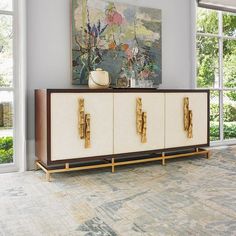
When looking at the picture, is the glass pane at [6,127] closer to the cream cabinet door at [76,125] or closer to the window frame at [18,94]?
the window frame at [18,94]

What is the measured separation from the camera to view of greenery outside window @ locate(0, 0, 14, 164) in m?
3.57

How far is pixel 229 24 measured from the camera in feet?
17.3

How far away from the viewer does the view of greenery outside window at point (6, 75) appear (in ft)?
11.7

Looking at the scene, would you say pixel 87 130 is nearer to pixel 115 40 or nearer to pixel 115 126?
pixel 115 126

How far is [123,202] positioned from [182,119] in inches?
69.9

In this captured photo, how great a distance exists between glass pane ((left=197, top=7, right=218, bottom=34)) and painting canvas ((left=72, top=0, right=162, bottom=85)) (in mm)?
914

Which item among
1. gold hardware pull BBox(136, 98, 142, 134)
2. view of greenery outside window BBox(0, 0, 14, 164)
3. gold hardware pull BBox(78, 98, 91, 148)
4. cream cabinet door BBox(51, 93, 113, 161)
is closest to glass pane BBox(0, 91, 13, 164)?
view of greenery outside window BBox(0, 0, 14, 164)

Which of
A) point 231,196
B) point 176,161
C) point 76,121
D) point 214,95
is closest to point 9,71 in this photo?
point 76,121

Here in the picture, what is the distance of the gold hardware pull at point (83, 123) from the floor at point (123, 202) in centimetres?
42

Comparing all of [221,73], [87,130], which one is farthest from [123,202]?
[221,73]

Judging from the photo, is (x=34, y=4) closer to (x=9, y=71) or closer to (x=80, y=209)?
(x=9, y=71)

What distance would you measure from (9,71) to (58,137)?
41.0 inches

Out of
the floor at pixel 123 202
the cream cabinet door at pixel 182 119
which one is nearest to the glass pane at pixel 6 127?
the floor at pixel 123 202

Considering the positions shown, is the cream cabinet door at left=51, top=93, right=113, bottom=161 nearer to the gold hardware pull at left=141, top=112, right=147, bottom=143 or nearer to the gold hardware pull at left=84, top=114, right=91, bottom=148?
the gold hardware pull at left=84, top=114, right=91, bottom=148
